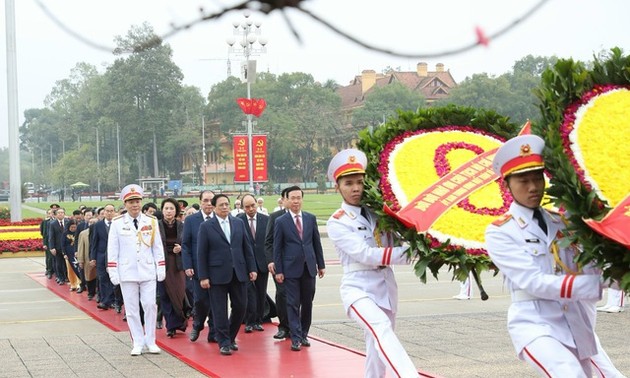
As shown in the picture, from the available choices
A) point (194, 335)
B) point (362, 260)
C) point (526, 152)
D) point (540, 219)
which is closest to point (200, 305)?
point (194, 335)

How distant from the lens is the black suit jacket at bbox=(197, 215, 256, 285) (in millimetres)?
11047

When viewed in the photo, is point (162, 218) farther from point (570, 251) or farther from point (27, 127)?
→ point (27, 127)

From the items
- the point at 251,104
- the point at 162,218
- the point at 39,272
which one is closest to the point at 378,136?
the point at 162,218

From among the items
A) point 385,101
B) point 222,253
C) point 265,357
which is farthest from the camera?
point 385,101

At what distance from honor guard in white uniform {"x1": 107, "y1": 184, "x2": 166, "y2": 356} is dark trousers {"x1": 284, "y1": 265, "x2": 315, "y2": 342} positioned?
137 centimetres

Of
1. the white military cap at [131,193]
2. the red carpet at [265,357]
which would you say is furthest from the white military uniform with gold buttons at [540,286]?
the white military cap at [131,193]

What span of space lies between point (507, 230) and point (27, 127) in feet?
121

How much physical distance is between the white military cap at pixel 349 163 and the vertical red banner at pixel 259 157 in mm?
32383

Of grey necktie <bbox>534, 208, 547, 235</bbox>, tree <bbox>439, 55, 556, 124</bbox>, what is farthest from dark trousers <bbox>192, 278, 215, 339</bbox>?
tree <bbox>439, 55, 556, 124</bbox>

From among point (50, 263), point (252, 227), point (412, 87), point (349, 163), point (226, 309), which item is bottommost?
point (50, 263)

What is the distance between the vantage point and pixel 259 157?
40062mm

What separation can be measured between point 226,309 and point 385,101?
5540 centimetres

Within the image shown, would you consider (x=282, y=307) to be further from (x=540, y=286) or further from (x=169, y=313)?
(x=540, y=286)

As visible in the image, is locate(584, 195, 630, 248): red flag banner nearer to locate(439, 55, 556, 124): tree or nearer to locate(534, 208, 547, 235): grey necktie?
locate(534, 208, 547, 235): grey necktie
